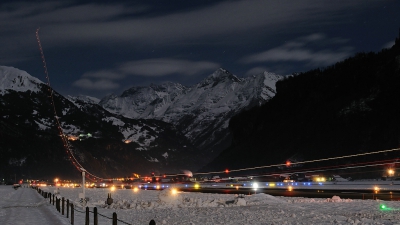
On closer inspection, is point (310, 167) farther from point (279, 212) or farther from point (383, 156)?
point (279, 212)

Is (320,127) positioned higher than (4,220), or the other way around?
(320,127)

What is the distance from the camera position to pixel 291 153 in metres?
183

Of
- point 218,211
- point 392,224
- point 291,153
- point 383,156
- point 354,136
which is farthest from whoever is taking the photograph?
point 291,153

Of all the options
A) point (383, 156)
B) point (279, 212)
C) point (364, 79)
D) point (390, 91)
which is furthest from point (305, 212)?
point (364, 79)

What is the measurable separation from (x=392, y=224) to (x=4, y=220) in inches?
889

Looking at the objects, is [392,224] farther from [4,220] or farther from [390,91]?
[390,91]

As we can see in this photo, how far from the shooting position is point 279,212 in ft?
99.1

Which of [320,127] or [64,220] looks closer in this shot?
[64,220]

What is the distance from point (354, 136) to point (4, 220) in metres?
143

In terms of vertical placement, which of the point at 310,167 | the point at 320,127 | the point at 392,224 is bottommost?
the point at 392,224

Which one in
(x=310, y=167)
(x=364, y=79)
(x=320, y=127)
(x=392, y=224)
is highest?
(x=364, y=79)

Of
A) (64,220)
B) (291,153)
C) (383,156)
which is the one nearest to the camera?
(64,220)

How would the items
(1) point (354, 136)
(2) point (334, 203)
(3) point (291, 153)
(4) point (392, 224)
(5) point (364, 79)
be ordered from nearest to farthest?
(4) point (392, 224)
(2) point (334, 203)
(1) point (354, 136)
(3) point (291, 153)
(5) point (364, 79)

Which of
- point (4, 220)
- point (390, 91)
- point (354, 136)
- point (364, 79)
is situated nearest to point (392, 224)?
point (4, 220)
